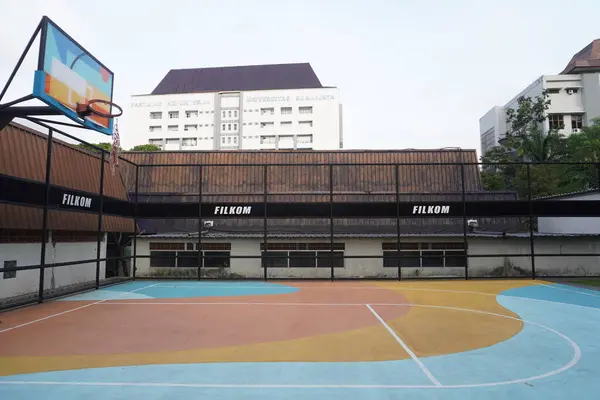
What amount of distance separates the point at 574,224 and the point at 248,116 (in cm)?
5389

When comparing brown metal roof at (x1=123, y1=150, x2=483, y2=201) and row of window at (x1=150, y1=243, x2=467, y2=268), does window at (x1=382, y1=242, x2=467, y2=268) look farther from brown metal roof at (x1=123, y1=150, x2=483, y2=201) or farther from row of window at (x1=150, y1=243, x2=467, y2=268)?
brown metal roof at (x1=123, y1=150, x2=483, y2=201)

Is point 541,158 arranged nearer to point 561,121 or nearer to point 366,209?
point 561,121

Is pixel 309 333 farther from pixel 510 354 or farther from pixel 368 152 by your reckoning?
pixel 368 152

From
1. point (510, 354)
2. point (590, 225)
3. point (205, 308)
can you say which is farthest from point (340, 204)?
point (590, 225)

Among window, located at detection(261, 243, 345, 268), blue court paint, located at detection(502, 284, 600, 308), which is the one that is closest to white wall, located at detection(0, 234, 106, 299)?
window, located at detection(261, 243, 345, 268)

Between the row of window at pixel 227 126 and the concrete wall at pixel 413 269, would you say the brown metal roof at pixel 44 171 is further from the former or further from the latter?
the row of window at pixel 227 126

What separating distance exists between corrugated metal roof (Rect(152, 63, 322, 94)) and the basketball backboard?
5795 centimetres

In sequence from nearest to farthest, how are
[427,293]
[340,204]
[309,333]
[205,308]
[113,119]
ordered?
[309,333], [205,308], [113,119], [427,293], [340,204]

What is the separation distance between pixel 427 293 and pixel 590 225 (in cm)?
1392

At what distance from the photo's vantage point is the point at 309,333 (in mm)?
7586

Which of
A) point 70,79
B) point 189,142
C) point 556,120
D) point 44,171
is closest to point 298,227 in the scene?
point 44,171

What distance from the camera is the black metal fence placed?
46.4 feet

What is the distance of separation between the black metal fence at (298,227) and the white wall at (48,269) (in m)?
0.05

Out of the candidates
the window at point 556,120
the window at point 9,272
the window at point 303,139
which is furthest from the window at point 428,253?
the window at point 303,139
